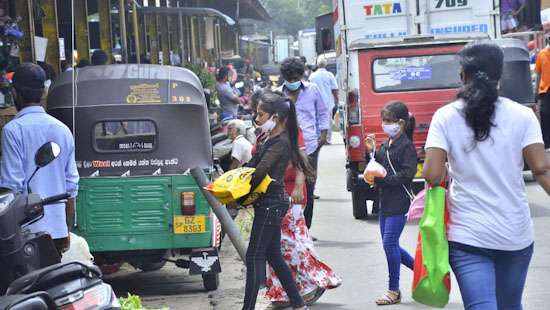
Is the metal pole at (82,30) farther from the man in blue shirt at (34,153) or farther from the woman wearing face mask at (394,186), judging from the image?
the man in blue shirt at (34,153)

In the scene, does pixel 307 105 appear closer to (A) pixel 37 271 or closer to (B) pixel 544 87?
(B) pixel 544 87

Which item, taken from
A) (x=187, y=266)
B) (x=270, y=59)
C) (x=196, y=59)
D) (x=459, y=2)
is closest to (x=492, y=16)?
(x=459, y=2)

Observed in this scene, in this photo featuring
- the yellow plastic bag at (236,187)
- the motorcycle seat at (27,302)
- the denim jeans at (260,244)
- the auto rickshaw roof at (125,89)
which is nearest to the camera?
the motorcycle seat at (27,302)

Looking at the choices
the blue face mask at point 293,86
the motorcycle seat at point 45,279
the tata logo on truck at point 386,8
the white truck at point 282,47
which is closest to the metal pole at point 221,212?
the blue face mask at point 293,86

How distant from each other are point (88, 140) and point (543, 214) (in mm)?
6193

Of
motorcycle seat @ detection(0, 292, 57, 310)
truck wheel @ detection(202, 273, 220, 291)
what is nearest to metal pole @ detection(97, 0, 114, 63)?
truck wheel @ detection(202, 273, 220, 291)

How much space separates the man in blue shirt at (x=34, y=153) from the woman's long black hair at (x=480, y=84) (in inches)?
108

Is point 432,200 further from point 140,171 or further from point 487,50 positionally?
point 140,171

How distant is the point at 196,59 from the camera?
34781 mm

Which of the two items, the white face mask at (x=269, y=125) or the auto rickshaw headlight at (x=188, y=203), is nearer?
the white face mask at (x=269, y=125)

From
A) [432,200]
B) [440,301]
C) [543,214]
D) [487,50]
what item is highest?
[487,50]

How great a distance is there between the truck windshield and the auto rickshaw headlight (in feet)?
17.8

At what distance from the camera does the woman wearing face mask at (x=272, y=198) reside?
8.03 metres

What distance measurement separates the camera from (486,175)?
5309 millimetres
